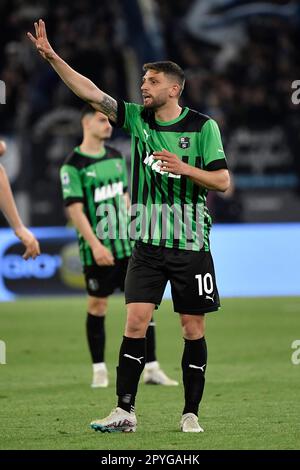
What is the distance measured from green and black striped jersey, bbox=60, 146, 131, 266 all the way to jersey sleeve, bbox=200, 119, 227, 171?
9.36 feet

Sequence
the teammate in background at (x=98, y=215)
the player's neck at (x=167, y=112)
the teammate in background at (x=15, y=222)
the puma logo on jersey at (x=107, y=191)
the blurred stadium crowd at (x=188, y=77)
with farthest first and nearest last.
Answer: the blurred stadium crowd at (x=188, y=77)
the puma logo on jersey at (x=107, y=191)
the teammate in background at (x=98, y=215)
the teammate in background at (x=15, y=222)
the player's neck at (x=167, y=112)

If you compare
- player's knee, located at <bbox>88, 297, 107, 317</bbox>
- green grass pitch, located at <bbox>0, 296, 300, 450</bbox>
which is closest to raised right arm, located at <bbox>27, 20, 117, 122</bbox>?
green grass pitch, located at <bbox>0, 296, 300, 450</bbox>

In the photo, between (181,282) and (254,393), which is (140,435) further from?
(254,393)

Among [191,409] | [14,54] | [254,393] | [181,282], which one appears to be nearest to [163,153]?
[181,282]

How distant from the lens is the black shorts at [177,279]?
22.2 feet

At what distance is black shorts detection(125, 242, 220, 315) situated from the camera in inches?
266

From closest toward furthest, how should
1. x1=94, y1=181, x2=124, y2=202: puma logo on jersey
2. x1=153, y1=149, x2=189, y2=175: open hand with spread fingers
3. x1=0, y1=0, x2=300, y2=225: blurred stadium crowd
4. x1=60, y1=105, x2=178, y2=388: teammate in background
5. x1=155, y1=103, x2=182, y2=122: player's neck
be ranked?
x1=153, y1=149, x2=189, y2=175: open hand with spread fingers, x1=155, y1=103, x2=182, y2=122: player's neck, x1=60, y1=105, x2=178, y2=388: teammate in background, x1=94, y1=181, x2=124, y2=202: puma logo on jersey, x1=0, y1=0, x2=300, y2=225: blurred stadium crowd

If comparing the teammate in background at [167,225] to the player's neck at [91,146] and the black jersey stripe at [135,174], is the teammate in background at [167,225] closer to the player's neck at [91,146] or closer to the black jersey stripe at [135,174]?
the black jersey stripe at [135,174]

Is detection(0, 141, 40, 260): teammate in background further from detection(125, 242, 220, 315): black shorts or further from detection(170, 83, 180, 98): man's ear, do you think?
detection(170, 83, 180, 98): man's ear

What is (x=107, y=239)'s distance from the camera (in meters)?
9.52

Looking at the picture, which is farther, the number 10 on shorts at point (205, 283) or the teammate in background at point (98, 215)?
the teammate in background at point (98, 215)

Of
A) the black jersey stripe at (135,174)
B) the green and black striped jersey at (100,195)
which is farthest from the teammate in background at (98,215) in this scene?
the black jersey stripe at (135,174)

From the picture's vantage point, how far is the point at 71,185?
9484 millimetres
